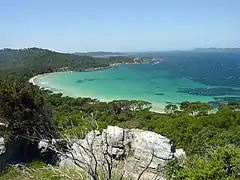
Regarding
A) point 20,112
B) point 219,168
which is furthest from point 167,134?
point 219,168

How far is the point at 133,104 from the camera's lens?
46719mm

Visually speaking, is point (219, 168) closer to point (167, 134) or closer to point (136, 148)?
point (136, 148)

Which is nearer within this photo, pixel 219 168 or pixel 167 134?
pixel 219 168

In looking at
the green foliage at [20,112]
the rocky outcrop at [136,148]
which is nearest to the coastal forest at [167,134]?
the green foliage at [20,112]

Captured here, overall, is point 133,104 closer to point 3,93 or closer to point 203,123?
point 203,123

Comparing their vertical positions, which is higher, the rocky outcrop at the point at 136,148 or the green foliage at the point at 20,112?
the green foliage at the point at 20,112

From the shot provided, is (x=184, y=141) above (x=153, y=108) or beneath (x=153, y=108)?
above

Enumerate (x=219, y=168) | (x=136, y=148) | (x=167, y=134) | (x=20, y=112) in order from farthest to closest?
(x=167, y=134) < (x=20, y=112) < (x=136, y=148) < (x=219, y=168)

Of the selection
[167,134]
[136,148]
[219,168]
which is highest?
[219,168]

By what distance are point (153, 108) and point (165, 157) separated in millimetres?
34977

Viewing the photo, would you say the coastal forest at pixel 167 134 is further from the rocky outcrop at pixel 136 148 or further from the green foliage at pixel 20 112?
the rocky outcrop at pixel 136 148

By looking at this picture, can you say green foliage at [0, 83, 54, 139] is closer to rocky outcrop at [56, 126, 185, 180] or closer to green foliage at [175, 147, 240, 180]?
rocky outcrop at [56, 126, 185, 180]

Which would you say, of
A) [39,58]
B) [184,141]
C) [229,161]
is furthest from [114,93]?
[39,58]

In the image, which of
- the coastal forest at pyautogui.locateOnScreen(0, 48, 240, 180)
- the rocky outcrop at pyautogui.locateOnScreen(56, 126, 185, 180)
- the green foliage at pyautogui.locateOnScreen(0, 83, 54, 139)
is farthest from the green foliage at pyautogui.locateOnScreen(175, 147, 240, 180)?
the green foliage at pyautogui.locateOnScreen(0, 83, 54, 139)
